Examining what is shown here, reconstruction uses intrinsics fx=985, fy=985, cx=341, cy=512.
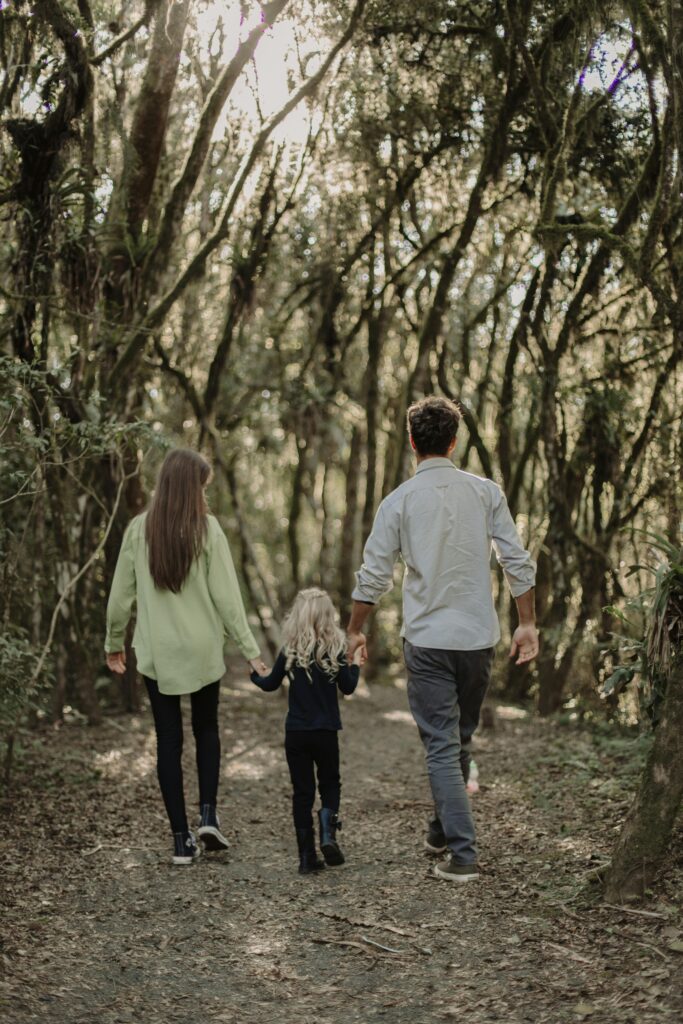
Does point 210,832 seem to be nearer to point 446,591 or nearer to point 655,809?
point 446,591

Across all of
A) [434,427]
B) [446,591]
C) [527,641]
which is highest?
[434,427]

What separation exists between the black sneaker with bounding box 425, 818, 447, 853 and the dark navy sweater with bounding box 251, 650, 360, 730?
0.69m

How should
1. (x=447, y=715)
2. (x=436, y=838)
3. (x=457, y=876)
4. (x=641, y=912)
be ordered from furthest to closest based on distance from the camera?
(x=436, y=838) → (x=447, y=715) → (x=457, y=876) → (x=641, y=912)

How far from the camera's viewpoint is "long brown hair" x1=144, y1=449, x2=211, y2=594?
4.87m

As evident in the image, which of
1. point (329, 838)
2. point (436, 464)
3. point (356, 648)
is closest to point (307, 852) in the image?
point (329, 838)

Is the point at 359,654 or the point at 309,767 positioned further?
the point at 309,767

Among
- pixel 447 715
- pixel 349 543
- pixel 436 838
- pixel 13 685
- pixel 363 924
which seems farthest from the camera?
pixel 349 543

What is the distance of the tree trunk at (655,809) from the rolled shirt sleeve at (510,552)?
34.6 inches

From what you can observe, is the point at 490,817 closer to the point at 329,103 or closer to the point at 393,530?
the point at 393,530

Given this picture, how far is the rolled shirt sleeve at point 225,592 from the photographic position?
496 centimetres

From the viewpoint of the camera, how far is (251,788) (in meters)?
6.78

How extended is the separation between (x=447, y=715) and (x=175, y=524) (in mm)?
1616

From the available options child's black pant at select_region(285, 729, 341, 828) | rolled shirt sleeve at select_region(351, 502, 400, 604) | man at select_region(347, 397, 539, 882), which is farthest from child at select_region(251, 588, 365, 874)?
rolled shirt sleeve at select_region(351, 502, 400, 604)

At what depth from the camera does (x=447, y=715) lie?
4461 mm
